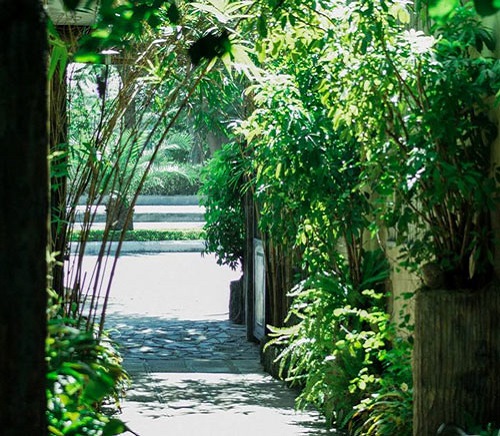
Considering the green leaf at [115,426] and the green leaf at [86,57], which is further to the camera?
the green leaf at [115,426]

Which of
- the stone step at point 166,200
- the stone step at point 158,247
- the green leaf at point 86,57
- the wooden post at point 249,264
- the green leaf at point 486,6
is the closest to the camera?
the green leaf at point 486,6

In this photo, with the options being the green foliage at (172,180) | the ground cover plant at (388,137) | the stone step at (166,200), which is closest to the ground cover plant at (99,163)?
the ground cover plant at (388,137)

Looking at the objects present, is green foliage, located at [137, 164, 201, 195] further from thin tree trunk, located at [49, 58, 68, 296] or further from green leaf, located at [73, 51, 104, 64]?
green leaf, located at [73, 51, 104, 64]

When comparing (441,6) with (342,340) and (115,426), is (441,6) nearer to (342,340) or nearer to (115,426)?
(115,426)

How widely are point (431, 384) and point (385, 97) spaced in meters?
1.68

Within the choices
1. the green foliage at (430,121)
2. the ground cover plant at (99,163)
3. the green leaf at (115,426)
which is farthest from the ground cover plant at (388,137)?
the green leaf at (115,426)

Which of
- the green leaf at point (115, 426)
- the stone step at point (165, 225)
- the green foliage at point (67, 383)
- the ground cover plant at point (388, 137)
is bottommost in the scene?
the stone step at point (165, 225)

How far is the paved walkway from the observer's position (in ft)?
27.6

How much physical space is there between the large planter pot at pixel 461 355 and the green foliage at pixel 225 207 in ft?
23.2

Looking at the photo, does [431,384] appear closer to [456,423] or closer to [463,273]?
[456,423]

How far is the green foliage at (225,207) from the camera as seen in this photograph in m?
13.3

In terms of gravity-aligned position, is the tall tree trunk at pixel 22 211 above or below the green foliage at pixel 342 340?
above

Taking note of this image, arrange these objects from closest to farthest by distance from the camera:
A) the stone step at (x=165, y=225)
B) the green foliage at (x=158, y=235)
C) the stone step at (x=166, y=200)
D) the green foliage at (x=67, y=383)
Answer: the green foliage at (x=67, y=383)
the green foliage at (x=158, y=235)
the stone step at (x=165, y=225)
the stone step at (x=166, y=200)

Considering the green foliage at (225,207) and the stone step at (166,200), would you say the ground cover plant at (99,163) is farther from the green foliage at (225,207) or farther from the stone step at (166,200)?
the stone step at (166,200)
